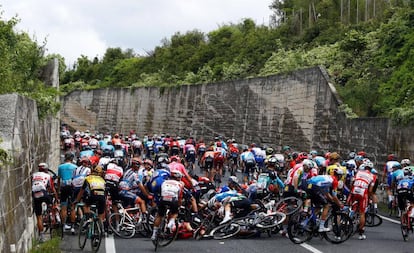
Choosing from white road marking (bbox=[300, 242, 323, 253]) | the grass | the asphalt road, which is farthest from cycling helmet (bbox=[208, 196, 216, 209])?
the grass

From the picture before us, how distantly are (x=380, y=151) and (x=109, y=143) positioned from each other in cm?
1107

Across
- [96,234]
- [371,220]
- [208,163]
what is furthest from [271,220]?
[208,163]

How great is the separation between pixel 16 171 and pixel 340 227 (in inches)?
277

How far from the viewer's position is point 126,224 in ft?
51.5

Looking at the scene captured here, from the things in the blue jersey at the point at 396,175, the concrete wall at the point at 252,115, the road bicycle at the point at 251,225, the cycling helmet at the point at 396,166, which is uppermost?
the concrete wall at the point at 252,115

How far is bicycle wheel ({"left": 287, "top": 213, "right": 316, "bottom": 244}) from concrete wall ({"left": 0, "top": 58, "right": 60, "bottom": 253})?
5356 millimetres

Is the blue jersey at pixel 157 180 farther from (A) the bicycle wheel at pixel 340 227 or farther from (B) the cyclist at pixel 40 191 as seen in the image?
(A) the bicycle wheel at pixel 340 227

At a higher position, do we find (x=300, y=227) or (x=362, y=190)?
(x=362, y=190)

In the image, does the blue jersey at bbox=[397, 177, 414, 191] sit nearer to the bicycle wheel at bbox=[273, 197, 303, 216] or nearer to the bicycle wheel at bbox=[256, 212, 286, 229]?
the bicycle wheel at bbox=[273, 197, 303, 216]

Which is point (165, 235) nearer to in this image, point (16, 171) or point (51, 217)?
point (51, 217)

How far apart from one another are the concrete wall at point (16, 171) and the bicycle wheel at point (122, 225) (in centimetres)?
192

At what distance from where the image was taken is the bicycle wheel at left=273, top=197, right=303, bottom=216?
15.9 meters

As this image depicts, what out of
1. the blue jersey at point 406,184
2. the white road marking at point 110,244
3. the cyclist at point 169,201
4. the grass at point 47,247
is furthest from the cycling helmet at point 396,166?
the grass at point 47,247

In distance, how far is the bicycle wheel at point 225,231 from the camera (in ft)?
50.4
